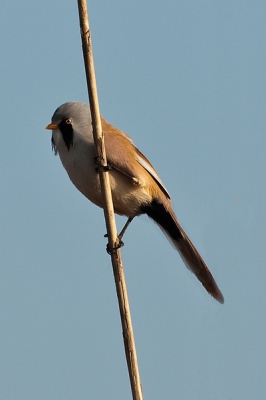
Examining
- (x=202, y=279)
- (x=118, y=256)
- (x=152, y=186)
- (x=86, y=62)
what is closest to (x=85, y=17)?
(x=86, y=62)

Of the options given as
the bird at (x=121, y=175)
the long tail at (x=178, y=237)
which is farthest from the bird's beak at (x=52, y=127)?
the long tail at (x=178, y=237)

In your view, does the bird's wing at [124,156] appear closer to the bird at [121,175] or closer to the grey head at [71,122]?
the bird at [121,175]

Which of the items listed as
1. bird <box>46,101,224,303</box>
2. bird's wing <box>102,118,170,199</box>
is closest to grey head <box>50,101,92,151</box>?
bird <box>46,101,224,303</box>

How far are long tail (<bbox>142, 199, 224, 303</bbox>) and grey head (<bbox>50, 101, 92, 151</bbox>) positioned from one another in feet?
3.32

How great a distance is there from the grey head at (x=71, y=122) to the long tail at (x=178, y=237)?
1013mm

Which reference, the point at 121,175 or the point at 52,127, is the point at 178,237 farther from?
the point at 52,127

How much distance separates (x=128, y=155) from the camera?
5703 mm

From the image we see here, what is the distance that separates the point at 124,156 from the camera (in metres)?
5.62

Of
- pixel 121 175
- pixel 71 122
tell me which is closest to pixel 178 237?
pixel 121 175

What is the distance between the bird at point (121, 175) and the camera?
539cm

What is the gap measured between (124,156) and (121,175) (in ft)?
0.52

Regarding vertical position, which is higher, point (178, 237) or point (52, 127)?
point (52, 127)

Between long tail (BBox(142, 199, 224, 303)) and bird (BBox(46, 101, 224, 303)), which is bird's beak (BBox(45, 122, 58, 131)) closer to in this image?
bird (BBox(46, 101, 224, 303))

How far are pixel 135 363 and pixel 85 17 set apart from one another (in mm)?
1817
